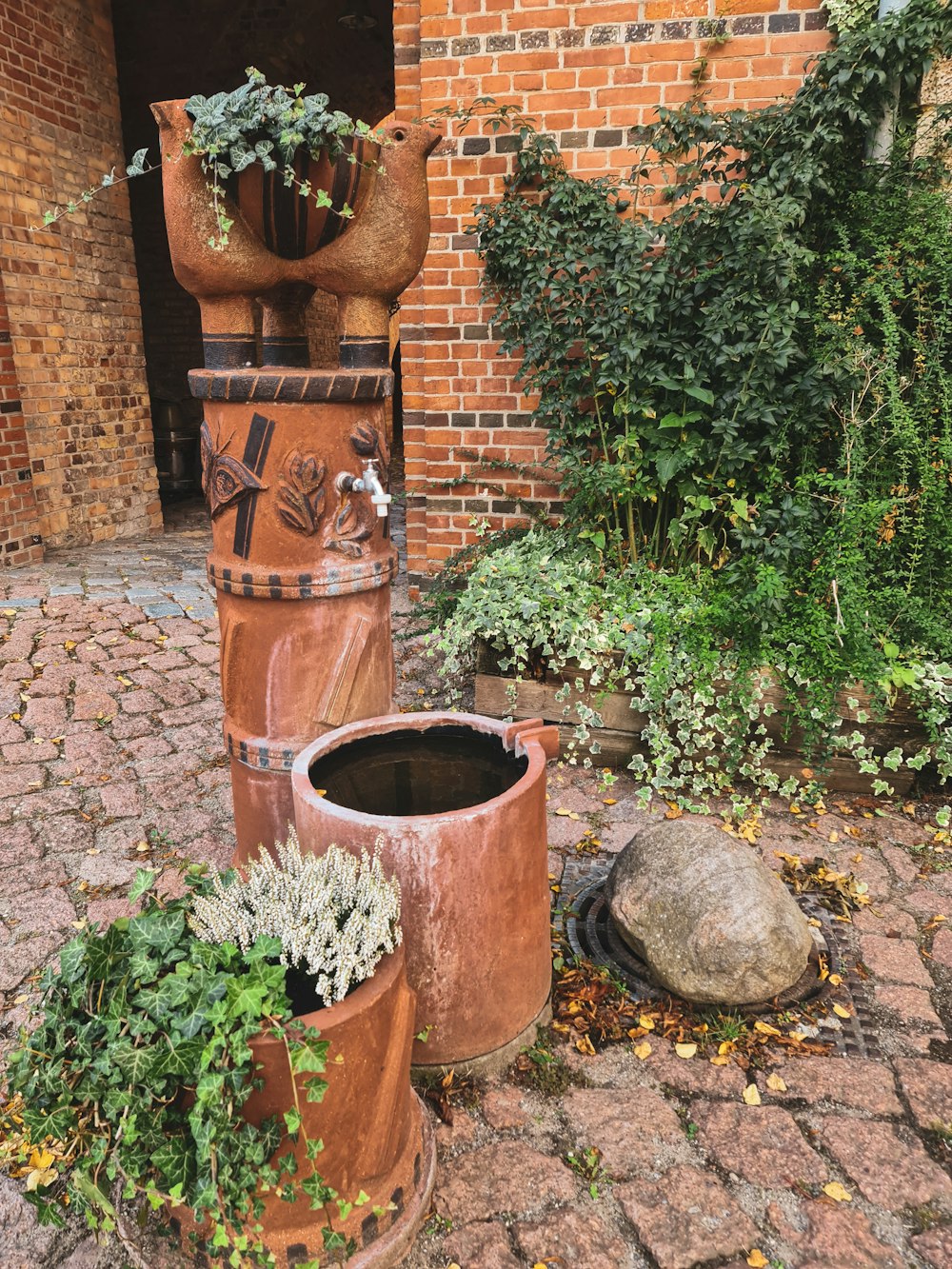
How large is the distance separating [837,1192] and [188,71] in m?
11.2

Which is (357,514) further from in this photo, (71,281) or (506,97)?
(71,281)

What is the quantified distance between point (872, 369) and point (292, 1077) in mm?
3555

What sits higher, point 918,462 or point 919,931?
point 918,462

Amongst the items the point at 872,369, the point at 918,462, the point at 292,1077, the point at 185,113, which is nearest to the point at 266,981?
the point at 292,1077

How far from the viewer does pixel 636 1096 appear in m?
2.18

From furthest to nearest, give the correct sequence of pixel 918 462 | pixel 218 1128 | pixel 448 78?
pixel 448 78 < pixel 918 462 < pixel 218 1128

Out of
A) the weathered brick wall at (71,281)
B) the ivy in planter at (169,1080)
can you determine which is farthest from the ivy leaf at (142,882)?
the weathered brick wall at (71,281)

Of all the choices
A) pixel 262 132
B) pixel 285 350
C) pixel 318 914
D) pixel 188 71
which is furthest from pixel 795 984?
pixel 188 71

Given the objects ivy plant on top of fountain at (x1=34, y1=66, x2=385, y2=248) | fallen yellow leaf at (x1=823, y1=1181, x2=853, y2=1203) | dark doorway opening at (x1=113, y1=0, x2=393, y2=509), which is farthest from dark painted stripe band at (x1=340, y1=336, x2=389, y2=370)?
dark doorway opening at (x1=113, y1=0, x2=393, y2=509)

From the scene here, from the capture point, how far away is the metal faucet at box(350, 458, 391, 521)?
239 cm

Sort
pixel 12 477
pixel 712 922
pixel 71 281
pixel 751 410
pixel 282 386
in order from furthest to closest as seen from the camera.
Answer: pixel 71 281
pixel 12 477
pixel 751 410
pixel 712 922
pixel 282 386

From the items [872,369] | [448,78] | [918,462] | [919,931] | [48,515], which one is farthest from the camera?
[48,515]

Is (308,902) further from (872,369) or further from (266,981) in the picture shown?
(872,369)

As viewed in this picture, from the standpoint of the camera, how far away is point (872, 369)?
12.2 feet
